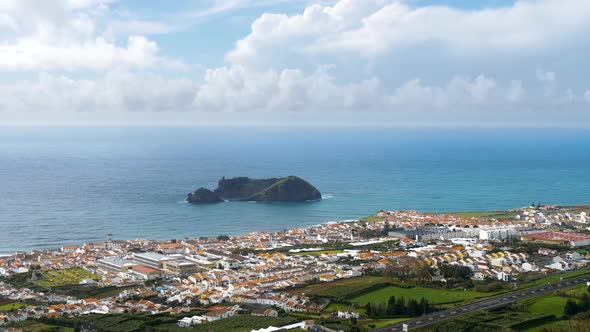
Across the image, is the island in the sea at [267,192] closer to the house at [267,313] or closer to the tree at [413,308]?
the house at [267,313]

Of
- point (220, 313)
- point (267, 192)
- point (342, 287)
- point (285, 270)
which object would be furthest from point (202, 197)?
point (220, 313)

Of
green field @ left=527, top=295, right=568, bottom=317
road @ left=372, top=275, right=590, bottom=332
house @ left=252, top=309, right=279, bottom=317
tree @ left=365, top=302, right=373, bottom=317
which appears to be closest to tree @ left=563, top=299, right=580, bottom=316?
green field @ left=527, top=295, right=568, bottom=317

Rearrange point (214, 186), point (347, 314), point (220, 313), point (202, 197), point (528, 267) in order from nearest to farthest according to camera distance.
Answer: point (347, 314), point (220, 313), point (528, 267), point (202, 197), point (214, 186)

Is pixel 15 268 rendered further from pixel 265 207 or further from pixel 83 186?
pixel 83 186

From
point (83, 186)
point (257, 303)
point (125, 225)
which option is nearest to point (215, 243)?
→ point (125, 225)

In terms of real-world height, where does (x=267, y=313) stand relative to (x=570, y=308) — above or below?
below

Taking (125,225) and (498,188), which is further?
(498,188)

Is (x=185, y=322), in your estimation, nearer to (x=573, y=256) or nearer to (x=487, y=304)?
(x=487, y=304)
